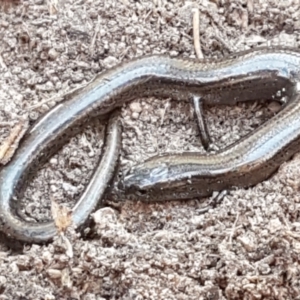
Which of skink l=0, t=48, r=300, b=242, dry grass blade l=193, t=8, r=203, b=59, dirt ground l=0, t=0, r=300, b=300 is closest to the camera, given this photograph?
dirt ground l=0, t=0, r=300, b=300

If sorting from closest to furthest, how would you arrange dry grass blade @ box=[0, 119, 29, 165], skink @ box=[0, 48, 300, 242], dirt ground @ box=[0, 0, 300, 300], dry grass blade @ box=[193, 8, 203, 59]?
1. dirt ground @ box=[0, 0, 300, 300]
2. dry grass blade @ box=[0, 119, 29, 165]
3. skink @ box=[0, 48, 300, 242]
4. dry grass blade @ box=[193, 8, 203, 59]

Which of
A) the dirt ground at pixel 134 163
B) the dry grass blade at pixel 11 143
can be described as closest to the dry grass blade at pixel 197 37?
the dirt ground at pixel 134 163

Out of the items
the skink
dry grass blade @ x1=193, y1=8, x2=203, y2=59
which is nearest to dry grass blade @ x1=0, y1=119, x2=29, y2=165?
the skink

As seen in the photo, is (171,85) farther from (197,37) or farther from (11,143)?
(11,143)

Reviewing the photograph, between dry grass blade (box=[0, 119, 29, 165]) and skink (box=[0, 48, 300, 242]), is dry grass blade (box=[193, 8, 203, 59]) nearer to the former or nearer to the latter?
skink (box=[0, 48, 300, 242])

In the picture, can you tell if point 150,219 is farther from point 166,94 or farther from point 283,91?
point 283,91

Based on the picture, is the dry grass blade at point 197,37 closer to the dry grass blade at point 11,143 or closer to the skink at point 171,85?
the skink at point 171,85

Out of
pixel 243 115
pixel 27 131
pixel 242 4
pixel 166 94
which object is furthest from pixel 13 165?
pixel 242 4
